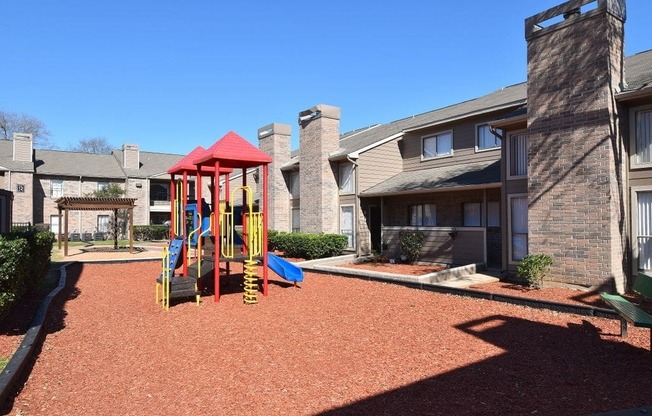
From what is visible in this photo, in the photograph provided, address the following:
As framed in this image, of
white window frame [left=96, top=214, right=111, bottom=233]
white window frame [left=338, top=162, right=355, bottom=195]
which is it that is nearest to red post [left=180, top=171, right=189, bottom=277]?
white window frame [left=338, top=162, right=355, bottom=195]

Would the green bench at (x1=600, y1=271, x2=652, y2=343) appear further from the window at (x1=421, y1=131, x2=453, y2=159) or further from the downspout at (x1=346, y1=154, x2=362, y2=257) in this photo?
the downspout at (x1=346, y1=154, x2=362, y2=257)

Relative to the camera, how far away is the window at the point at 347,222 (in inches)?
771

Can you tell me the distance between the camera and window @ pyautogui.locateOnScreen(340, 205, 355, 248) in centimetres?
1959

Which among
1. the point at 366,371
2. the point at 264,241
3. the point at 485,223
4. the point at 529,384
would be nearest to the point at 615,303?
the point at 529,384

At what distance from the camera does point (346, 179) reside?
2012 cm

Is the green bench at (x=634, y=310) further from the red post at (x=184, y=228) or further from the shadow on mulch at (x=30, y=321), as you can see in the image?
the red post at (x=184, y=228)

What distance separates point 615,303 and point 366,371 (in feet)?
13.1

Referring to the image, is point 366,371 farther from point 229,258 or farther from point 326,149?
point 326,149

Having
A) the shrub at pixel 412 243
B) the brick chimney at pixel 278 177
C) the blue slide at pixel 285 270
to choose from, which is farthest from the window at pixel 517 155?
the brick chimney at pixel 278 177

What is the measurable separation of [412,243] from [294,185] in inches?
372

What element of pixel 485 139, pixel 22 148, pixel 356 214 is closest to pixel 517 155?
pixel 485 139

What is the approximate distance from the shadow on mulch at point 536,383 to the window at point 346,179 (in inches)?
531

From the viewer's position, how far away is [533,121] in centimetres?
1084

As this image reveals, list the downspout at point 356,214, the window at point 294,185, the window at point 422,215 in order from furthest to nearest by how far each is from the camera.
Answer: the window at point 294,185
the downspout at point 356,214
the window at point 422,215
